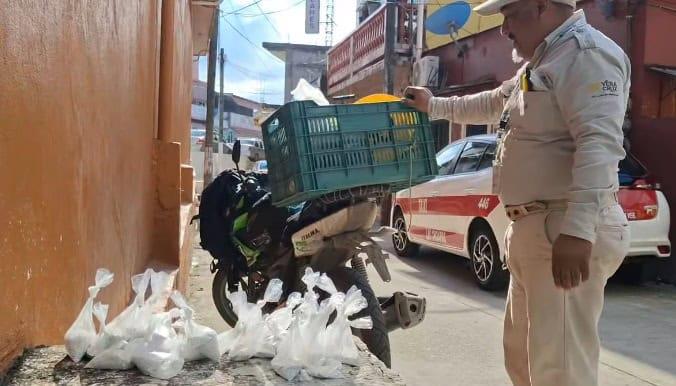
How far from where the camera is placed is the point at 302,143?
3006 mm

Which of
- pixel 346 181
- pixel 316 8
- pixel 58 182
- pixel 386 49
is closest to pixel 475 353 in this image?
pixel 346 181

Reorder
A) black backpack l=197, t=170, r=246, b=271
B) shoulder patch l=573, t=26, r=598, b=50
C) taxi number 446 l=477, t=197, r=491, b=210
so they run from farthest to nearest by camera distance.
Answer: taxi number 446 l=477, t=197, r=491, b=210
black backpack l=197, t=170, r=246, b=271
shoulder patch l=573, t=26, r=598, b=50

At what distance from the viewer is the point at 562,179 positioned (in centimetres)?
239

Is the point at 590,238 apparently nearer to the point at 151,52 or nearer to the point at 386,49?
the point at 151,52

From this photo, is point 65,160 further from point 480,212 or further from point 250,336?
point 480,212

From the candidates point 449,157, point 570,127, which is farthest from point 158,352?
point 449,157

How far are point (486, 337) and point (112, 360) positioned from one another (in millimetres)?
3980

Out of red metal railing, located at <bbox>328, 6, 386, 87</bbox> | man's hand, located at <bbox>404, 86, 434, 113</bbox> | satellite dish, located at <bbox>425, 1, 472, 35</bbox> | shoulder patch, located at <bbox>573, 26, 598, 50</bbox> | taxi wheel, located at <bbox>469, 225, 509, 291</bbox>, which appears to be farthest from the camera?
red metal railing, located at <bbox>328, 6, 386, 87</bbox>

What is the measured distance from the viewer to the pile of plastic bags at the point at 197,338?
1.79m

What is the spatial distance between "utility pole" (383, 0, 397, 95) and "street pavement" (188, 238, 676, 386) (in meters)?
6.88

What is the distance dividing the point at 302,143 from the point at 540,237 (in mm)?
1136

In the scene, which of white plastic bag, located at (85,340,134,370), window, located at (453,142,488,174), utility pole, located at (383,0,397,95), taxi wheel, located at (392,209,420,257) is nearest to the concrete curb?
white plastic bag, located at (85,340,134,370)

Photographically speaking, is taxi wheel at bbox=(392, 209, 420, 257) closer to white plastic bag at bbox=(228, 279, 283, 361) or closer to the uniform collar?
the uniform collar

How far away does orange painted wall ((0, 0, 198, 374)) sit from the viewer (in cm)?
167
